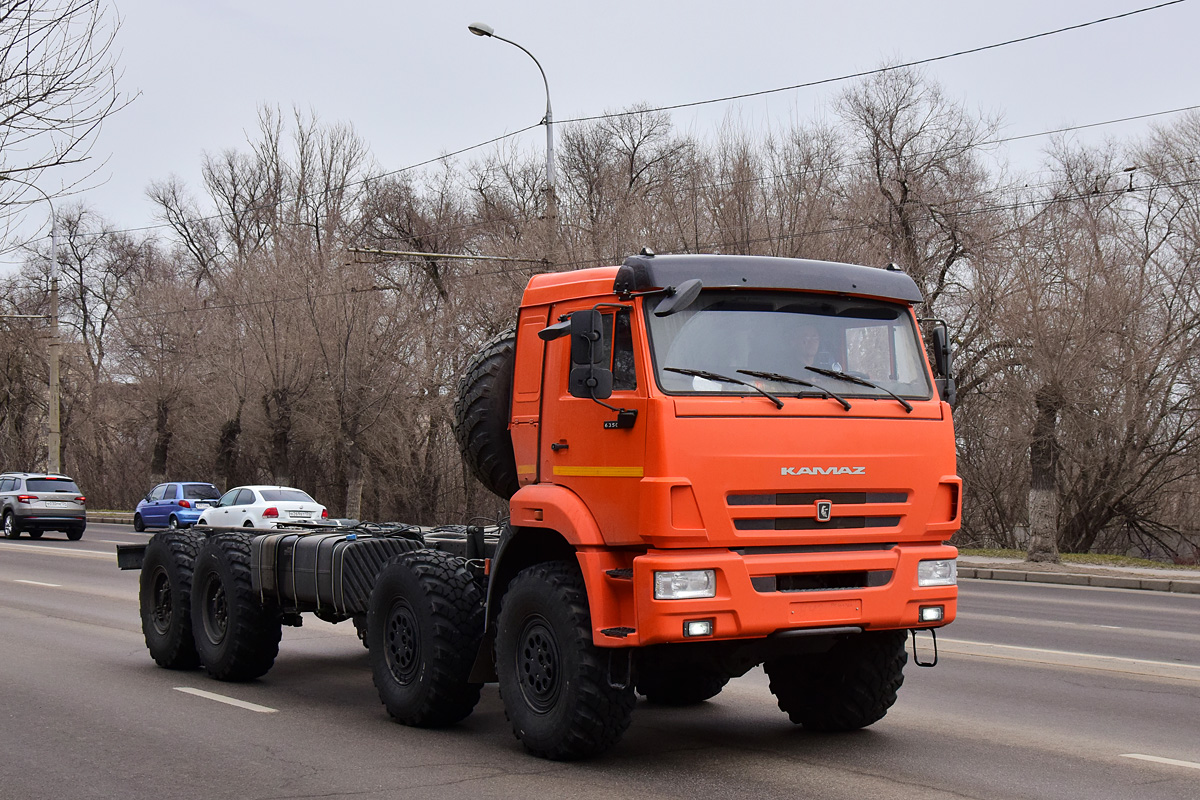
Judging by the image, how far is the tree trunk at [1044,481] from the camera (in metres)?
23.9

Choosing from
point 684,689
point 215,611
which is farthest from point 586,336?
point 215,611

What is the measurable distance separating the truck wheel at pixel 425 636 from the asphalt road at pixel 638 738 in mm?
198

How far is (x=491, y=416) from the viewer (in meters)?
8.38

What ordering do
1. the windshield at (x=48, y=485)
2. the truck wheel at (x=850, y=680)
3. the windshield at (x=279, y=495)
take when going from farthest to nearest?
the windshield at (x=48, y=485) → the windshield at (x=279, y=495) → the truck wheel at (x=850, y=680)

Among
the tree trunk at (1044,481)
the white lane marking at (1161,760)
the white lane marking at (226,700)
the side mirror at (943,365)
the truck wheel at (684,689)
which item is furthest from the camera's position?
the tree trunk at (1044,481)

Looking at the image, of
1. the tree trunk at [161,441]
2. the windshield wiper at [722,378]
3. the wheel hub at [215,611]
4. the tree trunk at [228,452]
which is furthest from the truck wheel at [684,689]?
the tree trunk at [161,441]

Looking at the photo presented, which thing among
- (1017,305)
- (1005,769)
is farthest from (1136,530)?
(1005,769)

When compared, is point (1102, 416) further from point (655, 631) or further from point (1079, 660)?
point (655, 631)

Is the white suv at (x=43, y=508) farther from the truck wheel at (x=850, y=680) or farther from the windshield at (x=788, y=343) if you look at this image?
the windshield at (x=788, y=343)

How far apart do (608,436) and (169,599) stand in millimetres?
6092

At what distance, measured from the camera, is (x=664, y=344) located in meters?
6.97

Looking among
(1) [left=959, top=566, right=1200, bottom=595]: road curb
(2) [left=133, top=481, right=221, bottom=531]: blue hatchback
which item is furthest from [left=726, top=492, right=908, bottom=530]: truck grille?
(2) [left=133, top=481, right=221, bottom=531]: blue hatchback

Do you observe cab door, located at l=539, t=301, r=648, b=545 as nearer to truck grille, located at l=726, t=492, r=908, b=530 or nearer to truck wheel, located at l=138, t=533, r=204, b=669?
truck grille, located at l=726, t=492, r=908, b=530

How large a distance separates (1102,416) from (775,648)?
22613 mm
